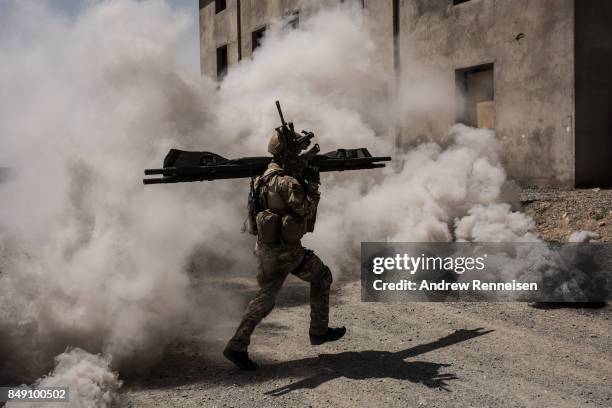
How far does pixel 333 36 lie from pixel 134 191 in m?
7.32

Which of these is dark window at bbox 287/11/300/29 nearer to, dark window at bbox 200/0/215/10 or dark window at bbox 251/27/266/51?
dark window at bbox 251/27/266/51

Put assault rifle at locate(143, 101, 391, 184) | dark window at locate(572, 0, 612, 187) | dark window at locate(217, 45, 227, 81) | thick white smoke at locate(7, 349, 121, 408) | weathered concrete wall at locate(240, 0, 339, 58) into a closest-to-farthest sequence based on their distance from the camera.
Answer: thick white smoke at locate(7, 349, 121, 408), assault rifle at locate(143, 101, 391, 184), dark window at locate(572, 0, 612, 187), weathered concrete wall at locate(240, 0, 339, 58), dark window at locate(217, 45, 227, 81)

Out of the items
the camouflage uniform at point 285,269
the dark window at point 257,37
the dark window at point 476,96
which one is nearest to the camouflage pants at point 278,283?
the camouflage uniform at point 285,269

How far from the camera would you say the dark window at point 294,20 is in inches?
584

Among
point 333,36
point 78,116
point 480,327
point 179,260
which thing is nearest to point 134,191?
point 179,260

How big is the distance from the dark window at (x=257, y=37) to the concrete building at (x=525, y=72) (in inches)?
233

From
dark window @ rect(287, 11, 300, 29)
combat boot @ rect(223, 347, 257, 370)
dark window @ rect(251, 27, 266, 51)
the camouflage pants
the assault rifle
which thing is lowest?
combat boot @ rect(223, 347, 257, 370)

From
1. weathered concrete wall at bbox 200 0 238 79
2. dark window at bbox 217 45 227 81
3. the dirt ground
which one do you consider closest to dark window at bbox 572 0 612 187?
the dirt ground

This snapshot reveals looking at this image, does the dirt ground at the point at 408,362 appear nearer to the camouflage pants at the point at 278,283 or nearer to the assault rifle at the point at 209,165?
the camouflage pants at the point at 278,283

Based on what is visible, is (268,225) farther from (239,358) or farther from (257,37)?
(257,37)

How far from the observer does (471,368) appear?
159 inches

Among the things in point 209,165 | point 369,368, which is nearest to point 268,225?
point 209,165

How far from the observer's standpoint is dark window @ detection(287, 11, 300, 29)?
14.8 metres

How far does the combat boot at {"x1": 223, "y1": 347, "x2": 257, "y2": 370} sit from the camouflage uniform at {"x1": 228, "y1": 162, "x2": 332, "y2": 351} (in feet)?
0.11
